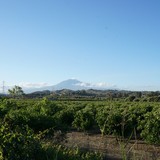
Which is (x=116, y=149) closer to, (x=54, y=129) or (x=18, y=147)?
(x=54, y=129)

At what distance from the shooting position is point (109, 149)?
15.6m

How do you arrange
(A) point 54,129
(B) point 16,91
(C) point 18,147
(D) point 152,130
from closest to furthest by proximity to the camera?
(C) point 18,147, (A) point 54,129, (D) point 152,130, (B) point 16,91

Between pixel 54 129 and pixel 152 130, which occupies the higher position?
pixel 54 129

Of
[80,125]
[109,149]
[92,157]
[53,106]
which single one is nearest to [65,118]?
[53,106]

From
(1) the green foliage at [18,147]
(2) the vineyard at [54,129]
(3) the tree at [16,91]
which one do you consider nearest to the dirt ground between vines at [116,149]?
(2) the vineyard at [54,129]

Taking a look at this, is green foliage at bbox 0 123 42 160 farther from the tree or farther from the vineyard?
the tree

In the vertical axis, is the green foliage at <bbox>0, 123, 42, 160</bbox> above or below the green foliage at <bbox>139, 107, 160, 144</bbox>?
above

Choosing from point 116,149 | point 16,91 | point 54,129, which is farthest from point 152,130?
point 16,91

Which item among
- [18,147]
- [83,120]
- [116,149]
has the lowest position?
[116,149]

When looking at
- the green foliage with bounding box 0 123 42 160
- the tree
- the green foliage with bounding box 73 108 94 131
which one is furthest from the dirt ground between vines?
the tree

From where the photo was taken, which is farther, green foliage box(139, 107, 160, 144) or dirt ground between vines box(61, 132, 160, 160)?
green foliage box(139, 107, 160, 144)

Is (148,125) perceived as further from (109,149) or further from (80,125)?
(80,125)

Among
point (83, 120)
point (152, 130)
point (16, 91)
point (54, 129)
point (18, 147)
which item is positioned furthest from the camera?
point (16, 91)

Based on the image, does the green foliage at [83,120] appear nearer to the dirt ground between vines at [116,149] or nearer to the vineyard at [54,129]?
the vineyard at [54,129]
